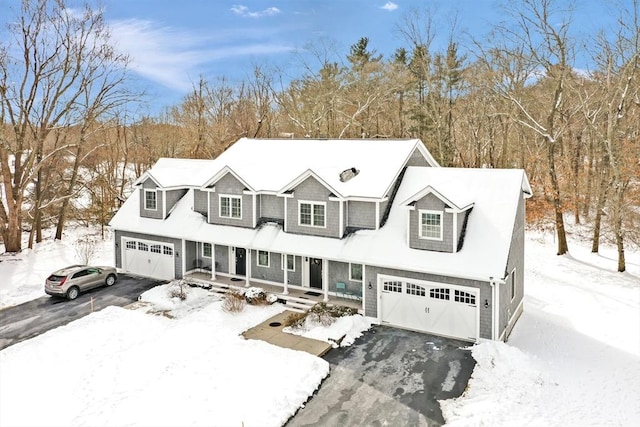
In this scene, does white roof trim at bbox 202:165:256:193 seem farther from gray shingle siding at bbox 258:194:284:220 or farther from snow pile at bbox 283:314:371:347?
snow pile at bbox 283:314:371:347

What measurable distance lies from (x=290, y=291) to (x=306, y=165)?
6.45 meters

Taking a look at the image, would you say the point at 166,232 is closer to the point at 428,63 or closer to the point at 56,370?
the point at 56,370

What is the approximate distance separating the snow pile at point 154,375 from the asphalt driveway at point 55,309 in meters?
1.07

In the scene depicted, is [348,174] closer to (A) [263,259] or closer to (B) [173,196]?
(A) [263,259]

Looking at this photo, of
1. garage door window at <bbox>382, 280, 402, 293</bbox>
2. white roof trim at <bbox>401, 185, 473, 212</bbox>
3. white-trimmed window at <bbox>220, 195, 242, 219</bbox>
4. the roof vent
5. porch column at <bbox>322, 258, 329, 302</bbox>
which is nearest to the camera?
white roof trim at <bbox>401, 185, 473, 212</bbox>

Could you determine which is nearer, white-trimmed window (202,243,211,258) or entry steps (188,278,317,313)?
entry steps (188,278,317,313)

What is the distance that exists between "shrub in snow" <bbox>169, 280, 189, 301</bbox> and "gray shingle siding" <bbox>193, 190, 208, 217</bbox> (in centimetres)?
400

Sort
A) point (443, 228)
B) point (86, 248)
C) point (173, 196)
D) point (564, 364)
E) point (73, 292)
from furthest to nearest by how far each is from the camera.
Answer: point (86, 248) → point (173, 196) → point (73, 292) → point (443, 228) → point (564, 364)

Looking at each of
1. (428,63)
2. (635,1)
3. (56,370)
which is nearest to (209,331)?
(56,370)

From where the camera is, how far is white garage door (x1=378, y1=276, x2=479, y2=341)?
16.1 metres

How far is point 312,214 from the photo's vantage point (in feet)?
65.7

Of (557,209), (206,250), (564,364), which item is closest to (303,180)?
(206,250)

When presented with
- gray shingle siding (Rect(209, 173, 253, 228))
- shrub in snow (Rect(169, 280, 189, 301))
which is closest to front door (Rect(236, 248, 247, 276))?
gray shingle siding (Rect(209, 173, 253, 228))

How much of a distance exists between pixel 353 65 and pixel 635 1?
980 inches
